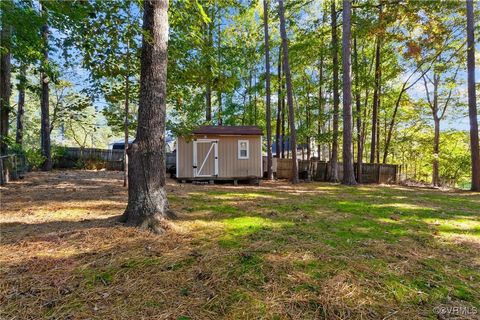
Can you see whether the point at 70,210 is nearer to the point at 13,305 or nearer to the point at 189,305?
the point at 13,305

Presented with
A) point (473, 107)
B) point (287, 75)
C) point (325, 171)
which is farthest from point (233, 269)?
point (325, 171)

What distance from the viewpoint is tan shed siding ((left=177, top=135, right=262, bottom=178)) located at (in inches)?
434

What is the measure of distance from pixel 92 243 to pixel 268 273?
1897 millimetres

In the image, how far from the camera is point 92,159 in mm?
16547

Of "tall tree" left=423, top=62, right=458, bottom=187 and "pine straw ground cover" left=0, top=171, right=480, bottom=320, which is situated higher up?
"tall tree" left=423, top=62, right=458, bottom=187

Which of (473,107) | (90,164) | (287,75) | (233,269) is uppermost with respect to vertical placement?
(287,75)

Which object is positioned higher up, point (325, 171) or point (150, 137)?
point (150, 137)

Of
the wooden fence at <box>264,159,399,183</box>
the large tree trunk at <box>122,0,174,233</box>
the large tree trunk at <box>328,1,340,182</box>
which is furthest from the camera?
the wooden fence at <box>264,159,399,183</box>

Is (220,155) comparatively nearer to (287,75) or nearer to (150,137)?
(287,75)

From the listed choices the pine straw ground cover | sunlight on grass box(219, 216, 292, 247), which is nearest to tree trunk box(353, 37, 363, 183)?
the pine straw ground cover

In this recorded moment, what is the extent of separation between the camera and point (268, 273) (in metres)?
2.21

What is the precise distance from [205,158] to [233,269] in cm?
910

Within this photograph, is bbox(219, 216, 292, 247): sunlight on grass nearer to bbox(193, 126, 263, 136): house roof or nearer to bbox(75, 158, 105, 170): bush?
bbox(193, 126, 263, 136): house roof

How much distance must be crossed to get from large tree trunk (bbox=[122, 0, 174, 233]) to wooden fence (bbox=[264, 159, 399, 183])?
39.1 ft
